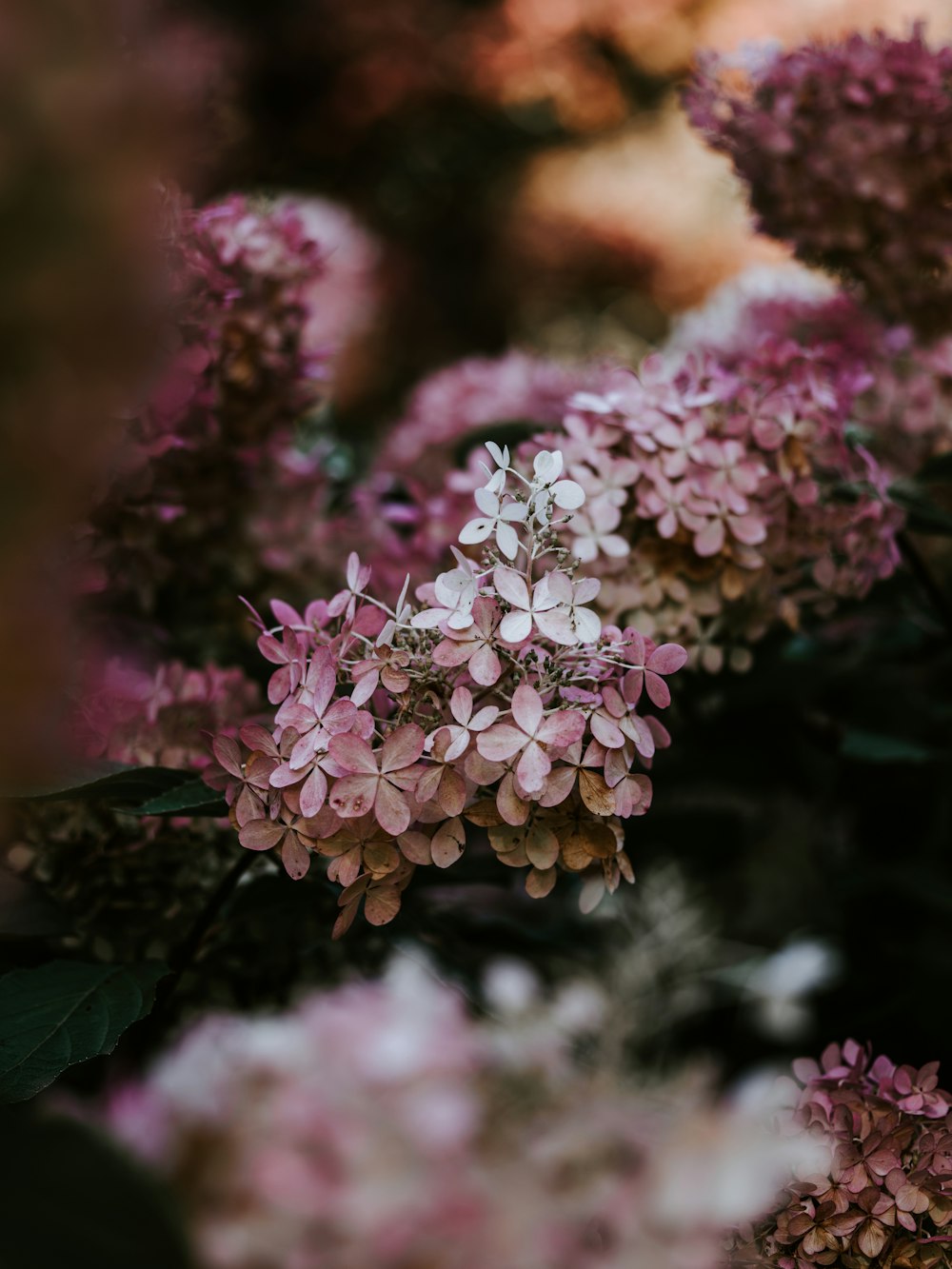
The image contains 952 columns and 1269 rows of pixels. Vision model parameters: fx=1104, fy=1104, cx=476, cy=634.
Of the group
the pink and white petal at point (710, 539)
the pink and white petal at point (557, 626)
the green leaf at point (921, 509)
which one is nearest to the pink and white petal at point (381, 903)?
the pink and white petal at point (557, 626)

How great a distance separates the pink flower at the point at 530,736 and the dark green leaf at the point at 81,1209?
0.16m

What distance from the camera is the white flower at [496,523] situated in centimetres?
37

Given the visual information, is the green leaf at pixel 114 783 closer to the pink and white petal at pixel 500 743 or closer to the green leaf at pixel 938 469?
the pink and white petal at pixel 500 743

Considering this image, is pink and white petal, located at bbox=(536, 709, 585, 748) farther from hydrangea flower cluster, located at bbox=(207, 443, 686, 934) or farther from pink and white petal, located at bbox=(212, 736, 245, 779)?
pink and white petal, located at bbox=(212, 736, 245, 779)

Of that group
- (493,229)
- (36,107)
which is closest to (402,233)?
(493,229)

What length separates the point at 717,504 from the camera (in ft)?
1.64

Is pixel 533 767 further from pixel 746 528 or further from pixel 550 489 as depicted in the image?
pixel 746 528

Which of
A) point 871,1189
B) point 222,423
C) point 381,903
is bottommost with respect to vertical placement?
point 871,1189

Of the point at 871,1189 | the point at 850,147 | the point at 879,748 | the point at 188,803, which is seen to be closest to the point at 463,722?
the point at 188,803

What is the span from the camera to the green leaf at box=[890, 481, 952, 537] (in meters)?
0.58

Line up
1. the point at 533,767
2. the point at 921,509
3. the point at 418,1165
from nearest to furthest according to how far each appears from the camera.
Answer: the point at 418,1165, the point at 533,767, the point at 921,509

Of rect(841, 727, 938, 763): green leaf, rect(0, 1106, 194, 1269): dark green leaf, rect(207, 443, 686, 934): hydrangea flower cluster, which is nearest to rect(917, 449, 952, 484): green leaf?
rect(841, 727, 938, 763): green leaf

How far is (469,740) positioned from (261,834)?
3.0 inches

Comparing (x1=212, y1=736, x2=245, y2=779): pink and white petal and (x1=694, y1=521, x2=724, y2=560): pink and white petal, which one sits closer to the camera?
(x1=212, y1=736, x2=245, y2=779): pink and white petal
